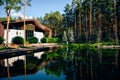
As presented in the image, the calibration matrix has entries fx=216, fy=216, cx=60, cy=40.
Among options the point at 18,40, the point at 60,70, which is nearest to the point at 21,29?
the point at 18,40

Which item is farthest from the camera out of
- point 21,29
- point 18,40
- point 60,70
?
point 21,29

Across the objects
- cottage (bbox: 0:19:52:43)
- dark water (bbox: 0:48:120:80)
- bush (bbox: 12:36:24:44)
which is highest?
cottage (bbox: 0:19:52:43)

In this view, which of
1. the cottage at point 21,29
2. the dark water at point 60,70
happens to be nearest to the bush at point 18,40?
the cottage at point 21,29

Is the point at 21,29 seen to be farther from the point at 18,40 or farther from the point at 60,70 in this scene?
the point at 60,70

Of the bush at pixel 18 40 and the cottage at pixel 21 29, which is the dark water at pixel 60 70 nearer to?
the bush at pixel 18 40

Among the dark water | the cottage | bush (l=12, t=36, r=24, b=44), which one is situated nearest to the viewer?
the dark water

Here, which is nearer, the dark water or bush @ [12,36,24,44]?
the dark water

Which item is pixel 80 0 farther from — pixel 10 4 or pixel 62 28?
pixel 10 4

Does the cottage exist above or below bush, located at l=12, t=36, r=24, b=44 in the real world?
above

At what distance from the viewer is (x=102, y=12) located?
255 ft

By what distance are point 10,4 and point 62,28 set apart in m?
66.6

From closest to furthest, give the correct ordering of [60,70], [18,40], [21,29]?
[60,70]
[18,40]
[21,29]

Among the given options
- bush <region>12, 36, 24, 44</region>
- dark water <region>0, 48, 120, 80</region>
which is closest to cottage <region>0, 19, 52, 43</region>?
bush <region>12, 36, 24, 44</region>

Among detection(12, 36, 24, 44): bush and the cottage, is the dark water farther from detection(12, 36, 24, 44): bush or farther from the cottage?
the cottage
